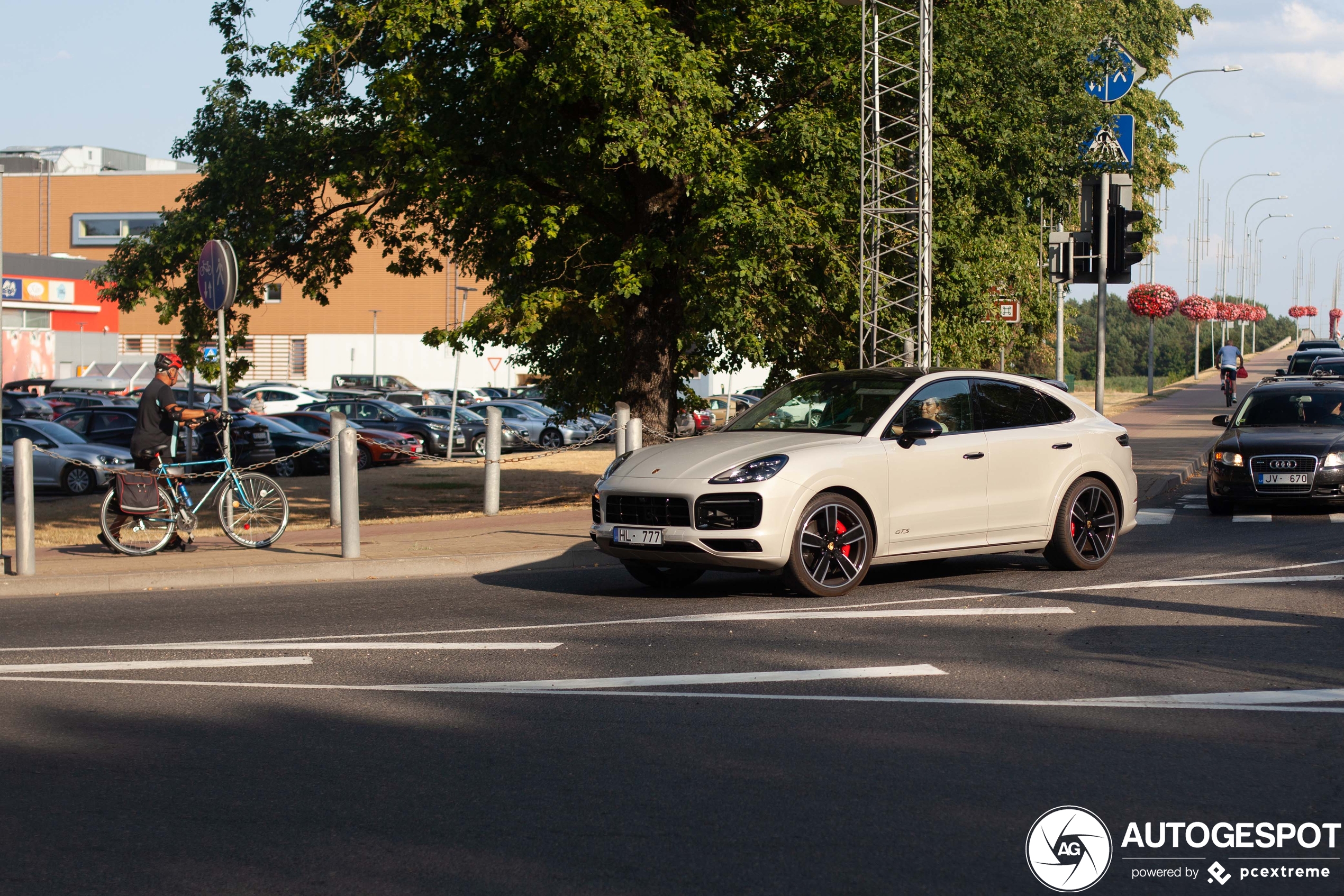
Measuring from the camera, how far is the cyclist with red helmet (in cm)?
1303

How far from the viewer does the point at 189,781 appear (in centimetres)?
520

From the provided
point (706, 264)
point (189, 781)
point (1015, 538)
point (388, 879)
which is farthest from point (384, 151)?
point (388, 879)

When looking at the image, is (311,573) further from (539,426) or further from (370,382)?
(370,382)

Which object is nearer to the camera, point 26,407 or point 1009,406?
point 1009,406

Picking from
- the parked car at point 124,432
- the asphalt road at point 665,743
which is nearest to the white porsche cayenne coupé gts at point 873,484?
the asphalt road at point 665,743

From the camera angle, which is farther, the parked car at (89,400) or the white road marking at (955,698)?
the parked car at (89,400)

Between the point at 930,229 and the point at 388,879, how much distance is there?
14327 millimetres

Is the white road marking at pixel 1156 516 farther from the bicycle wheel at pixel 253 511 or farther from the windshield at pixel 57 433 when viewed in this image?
the windshield at pixel 57 433

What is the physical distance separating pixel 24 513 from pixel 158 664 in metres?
4.44

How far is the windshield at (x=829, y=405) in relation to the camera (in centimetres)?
1026

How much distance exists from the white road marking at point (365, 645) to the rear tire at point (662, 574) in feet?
8.09

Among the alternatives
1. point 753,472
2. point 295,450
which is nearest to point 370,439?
point 295,450

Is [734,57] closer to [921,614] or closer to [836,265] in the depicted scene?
[836,265]

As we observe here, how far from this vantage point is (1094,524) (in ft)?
36.6
